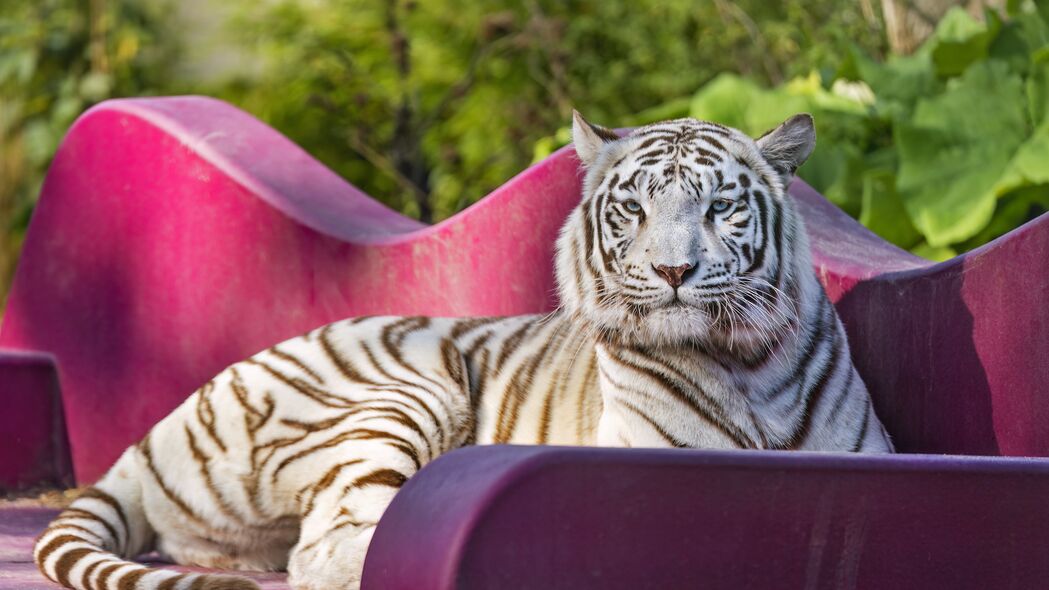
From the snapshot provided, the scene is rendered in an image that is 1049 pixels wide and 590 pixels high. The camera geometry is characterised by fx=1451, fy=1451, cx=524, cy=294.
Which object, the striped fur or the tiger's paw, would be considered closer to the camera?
the striped fur

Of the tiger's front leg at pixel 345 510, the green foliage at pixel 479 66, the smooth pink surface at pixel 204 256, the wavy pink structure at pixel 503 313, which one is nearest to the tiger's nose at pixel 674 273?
the wavy pink structure at pixel 503 313

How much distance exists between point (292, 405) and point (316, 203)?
1082mm

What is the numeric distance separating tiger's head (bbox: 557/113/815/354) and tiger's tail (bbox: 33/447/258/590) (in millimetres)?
868

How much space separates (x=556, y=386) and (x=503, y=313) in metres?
0.66

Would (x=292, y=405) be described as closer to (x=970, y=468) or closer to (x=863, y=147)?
(x=970, y=468)

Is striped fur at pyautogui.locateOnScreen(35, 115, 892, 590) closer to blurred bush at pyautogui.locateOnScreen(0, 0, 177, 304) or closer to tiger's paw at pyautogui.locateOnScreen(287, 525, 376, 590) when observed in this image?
tiger's paw at pyautogui.locateOnScreen(287, 525, 376, 590)

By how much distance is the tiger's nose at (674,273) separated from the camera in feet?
8.52

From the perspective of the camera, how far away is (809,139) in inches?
113

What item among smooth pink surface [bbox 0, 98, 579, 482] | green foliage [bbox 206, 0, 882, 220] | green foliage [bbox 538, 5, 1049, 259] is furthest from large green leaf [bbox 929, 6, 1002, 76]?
green foliage [bbox 206, 0, 882, 220]

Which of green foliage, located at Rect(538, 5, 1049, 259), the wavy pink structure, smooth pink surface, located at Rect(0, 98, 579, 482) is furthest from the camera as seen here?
green foliage, located at Rect(538, 5, 1049, 259)

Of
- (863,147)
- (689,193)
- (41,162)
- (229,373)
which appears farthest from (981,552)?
(41,162)

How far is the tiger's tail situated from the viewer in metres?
2.60

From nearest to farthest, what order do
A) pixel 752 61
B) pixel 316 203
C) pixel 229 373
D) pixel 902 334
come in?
pixel 902 334, pixel 229 373, pixel 316 203, pixel 752 61

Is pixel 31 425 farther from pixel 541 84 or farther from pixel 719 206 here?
pixel 541 84
